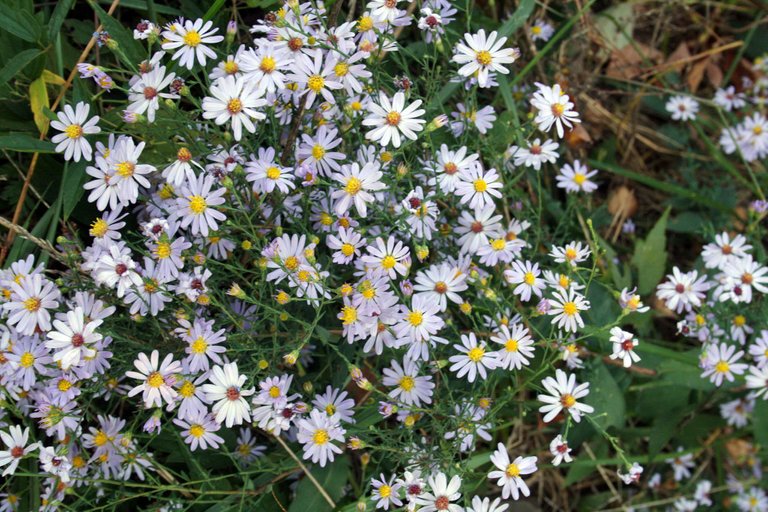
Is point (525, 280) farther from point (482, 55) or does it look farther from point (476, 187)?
point (482, 55)

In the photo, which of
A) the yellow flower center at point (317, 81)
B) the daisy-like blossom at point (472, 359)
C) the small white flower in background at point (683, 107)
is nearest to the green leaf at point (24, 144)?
the yellow flower center at point (317, 81)

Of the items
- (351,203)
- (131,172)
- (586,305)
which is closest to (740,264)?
(586,305)

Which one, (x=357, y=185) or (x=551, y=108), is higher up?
(x=551, y=108)

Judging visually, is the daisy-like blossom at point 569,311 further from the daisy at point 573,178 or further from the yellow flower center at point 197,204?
the yellow flower center at point 197,204

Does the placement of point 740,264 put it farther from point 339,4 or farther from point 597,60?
point 339,4

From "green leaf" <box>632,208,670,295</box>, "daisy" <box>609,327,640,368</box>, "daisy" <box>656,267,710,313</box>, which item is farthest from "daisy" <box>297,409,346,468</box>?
"green leaf" <box>632,208,670,295</box>

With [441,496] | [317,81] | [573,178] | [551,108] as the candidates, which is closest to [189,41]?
[317,81]
